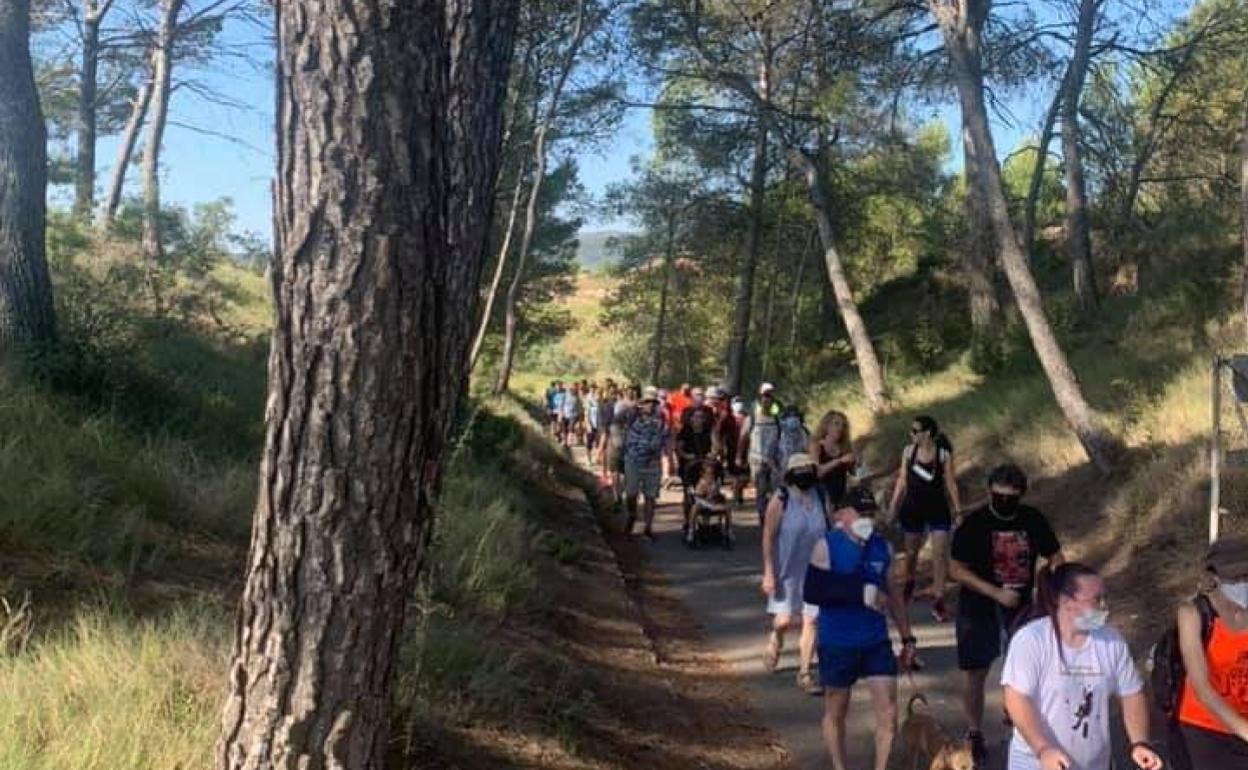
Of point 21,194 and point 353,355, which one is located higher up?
point 21,194

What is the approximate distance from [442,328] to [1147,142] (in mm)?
24135

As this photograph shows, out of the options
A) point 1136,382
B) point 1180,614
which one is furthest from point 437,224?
point 1136,382

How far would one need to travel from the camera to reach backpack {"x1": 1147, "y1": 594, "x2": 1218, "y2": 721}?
4.24 metres

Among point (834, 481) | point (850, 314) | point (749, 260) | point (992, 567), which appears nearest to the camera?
point (992, 567)

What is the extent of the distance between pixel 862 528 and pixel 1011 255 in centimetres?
824

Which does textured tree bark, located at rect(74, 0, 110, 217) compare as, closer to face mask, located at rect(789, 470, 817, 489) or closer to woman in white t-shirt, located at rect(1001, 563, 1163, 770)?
face mask, located at rect(789, 470, 817, 489)

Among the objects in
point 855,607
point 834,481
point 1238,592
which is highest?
point 834,481

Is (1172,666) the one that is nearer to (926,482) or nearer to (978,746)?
(978,746)

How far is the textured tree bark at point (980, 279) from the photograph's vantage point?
20.0 metres

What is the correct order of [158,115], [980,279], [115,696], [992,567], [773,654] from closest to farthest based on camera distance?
[115,696] < [992,567] < [773,654] < [980,279] < [158,115]

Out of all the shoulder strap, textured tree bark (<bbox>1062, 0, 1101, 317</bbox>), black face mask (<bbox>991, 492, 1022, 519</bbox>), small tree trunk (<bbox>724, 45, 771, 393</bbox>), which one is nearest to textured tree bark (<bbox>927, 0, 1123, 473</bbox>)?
textured tree bark (<bbox>1062, 0, 1101, 317</bbox>)

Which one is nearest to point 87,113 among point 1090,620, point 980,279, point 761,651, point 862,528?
point 980,279

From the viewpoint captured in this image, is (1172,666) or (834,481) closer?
(1172,666)

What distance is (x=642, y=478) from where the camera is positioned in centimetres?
1395
